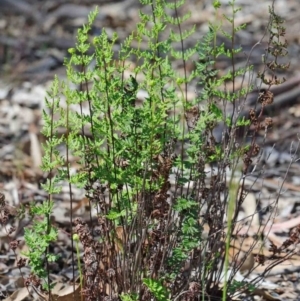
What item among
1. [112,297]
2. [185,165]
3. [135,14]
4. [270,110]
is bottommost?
[112,297]

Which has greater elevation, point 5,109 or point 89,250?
point 5,109

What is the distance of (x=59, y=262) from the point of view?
3469 mm

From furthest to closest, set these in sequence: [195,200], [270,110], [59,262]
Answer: [270,110] < [59,262] < [195,200]

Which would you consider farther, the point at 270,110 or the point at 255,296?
the point at 270,110

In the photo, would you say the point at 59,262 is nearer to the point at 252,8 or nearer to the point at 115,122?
the point at 115,122

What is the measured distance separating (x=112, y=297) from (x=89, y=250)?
0.22m

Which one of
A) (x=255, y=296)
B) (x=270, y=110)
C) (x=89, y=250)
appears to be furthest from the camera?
(x=270, y=110)

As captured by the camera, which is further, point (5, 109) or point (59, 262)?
point (5, 109)

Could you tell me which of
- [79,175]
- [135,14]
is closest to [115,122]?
[79,175]

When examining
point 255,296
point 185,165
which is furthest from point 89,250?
point 255,296

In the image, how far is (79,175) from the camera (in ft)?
7.82

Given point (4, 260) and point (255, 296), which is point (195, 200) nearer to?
point (255, 296)

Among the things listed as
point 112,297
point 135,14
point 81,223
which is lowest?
point 112,297

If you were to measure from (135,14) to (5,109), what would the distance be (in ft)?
7.56
